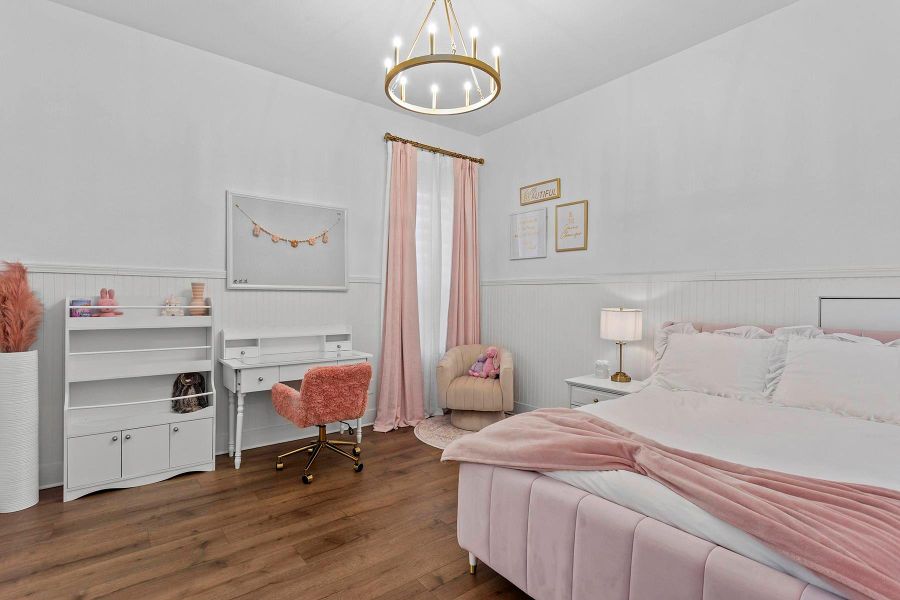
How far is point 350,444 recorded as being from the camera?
3.61 m

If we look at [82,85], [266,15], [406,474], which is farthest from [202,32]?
[406,474]

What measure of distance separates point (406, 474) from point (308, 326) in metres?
1.61

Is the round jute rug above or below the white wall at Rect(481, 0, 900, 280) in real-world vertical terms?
below

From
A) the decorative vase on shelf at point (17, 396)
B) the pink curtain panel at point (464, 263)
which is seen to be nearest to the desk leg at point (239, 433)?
the decorative vase on shelf at point (17, 396)

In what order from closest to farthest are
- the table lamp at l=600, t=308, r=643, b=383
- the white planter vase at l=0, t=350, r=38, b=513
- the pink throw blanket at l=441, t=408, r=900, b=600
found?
the pink throw blanket at l=441, t=408, r=900, b=600 → the white planter vase at l=0, t=350, r=38, b=513 → the table lamp at l=600, t=308, r=643, b=383

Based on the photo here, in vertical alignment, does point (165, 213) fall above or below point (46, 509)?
above

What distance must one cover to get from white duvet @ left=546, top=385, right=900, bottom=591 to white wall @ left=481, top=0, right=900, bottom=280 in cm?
123

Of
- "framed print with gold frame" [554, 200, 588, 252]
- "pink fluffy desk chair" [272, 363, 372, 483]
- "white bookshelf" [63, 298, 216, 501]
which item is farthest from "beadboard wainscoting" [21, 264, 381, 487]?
"framed print with gold frame" [554, 200, 588, 252]

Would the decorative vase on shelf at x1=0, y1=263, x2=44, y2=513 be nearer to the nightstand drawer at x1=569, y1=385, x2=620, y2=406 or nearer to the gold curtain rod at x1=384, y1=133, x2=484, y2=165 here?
the gold curtain rod at x1=384, y1=133, x2=484, y2=165

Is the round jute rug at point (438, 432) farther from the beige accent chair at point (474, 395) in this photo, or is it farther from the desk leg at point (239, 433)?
the desk leg at point (239, 433)

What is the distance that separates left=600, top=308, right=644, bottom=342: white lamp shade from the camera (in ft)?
11.5

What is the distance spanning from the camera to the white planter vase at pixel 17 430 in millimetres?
2604

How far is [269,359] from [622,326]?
275cm

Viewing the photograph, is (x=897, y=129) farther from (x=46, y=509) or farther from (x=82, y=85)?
(x=46, y=509)
